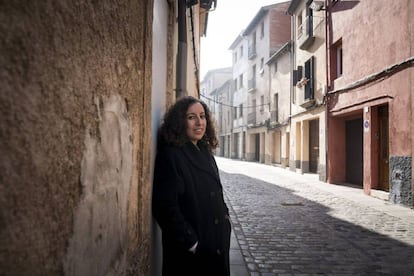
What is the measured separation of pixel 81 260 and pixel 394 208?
778 centimetres

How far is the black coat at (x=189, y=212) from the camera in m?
1.79

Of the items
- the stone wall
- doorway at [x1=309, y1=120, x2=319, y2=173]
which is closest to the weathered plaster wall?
the stone wall

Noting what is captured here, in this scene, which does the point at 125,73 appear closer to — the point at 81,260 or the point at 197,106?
the point at 81,260

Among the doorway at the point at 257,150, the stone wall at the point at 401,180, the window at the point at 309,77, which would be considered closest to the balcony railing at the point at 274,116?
the window at the point at 309,77

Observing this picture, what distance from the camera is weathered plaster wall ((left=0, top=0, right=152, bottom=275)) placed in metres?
0.59

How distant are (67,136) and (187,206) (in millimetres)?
Answer: 1224

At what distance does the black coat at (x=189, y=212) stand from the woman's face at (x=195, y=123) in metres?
0.12

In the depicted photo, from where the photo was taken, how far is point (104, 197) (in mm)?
1081

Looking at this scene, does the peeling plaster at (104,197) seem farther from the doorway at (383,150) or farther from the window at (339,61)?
the window at (339,61)

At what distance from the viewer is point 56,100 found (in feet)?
2.38

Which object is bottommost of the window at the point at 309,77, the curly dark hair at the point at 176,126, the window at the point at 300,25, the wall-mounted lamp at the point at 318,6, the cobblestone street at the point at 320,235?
the cobblestone street at the point at 320,235

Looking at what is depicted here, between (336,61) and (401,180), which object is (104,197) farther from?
(336,61)

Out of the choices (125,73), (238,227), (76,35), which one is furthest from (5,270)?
(238,227)

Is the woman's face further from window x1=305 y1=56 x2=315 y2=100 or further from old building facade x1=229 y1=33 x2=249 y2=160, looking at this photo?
old building facade x1=229 y1=33 x2=249 y2=160
